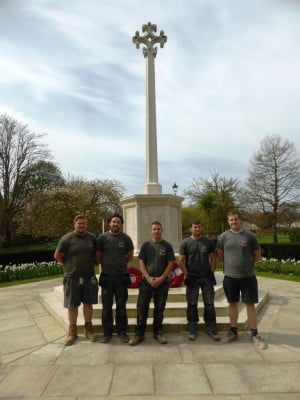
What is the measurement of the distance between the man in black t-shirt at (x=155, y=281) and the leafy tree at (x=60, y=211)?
882 inches

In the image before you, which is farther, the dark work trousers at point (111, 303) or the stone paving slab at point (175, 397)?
the dark work trousers at point (111, 303)

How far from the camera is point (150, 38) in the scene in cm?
844

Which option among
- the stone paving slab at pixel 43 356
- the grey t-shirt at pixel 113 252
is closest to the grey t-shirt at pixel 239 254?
the grey t-shirt at pixel 113 252

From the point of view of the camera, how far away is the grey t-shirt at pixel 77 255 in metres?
4.54

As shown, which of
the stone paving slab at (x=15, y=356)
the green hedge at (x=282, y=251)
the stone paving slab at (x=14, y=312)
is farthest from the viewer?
the green hedge at (x=282, y=251)

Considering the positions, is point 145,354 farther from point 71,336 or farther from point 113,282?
point 71,336

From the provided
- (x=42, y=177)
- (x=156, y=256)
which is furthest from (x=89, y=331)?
(x=42, y=177)

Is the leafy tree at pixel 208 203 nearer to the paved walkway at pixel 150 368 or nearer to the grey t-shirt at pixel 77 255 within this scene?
the paved walkway at pixel 150 368

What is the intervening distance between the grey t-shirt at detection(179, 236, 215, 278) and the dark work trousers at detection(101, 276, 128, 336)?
3.35 feet

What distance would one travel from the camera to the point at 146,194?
24.5 feet

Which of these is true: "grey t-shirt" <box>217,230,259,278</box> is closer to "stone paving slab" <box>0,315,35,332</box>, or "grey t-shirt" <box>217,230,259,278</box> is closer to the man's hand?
the man's hand

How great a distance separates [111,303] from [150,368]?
3.97ft

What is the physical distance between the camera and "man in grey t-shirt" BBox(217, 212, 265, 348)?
4398 mm

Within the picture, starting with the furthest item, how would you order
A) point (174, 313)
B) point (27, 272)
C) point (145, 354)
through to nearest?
point (27, 272) < point (174, 313) < point (145, 354)
